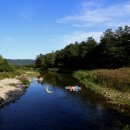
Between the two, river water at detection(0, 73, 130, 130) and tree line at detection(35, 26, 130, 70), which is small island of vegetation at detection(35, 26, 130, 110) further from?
river water at detection(0, 73, 130, 130)

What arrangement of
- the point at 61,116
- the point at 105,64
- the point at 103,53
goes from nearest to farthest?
the point at 61,116 → the point at 103,53 → the point at 105,64

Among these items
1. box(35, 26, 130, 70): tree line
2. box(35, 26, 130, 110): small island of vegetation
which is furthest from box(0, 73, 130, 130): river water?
box(35, 26, 130, 70): tree line

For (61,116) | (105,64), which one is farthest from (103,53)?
(61,116)

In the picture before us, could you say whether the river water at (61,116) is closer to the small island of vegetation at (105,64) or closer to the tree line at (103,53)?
the small island of vegetation at (105,64)

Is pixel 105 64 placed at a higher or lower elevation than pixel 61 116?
higher

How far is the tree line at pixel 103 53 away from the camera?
106 metres

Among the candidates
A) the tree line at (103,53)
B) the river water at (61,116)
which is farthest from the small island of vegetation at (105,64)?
the river water at (61,116)

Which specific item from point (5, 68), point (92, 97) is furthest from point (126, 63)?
point (92, 97)

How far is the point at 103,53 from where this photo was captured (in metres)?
114

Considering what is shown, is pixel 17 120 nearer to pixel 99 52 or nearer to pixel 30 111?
pixel 30 111

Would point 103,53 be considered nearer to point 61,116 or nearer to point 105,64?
point 105,64

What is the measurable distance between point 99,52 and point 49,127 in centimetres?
9558

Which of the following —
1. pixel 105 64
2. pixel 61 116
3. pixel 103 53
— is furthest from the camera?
pixel 105 64

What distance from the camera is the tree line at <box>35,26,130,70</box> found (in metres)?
106
